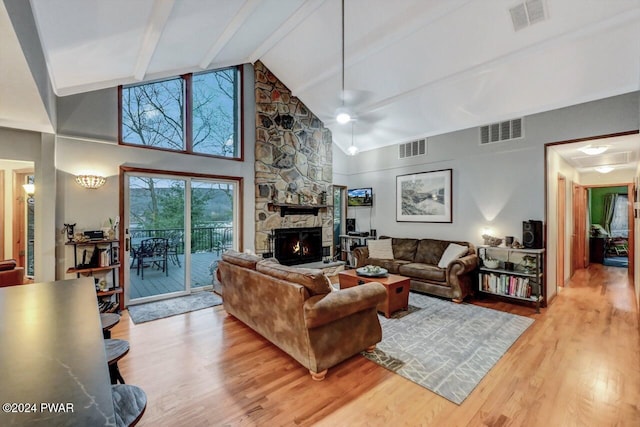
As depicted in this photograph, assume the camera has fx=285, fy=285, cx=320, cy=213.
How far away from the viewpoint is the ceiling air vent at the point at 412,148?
579cm

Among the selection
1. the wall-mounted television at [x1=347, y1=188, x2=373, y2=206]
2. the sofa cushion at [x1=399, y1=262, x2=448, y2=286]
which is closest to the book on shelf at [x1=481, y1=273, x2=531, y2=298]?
the sofa cushion at [x1=399, y1=262, x2=448, y2=286]

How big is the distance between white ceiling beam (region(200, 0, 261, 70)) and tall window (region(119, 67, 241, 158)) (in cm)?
54

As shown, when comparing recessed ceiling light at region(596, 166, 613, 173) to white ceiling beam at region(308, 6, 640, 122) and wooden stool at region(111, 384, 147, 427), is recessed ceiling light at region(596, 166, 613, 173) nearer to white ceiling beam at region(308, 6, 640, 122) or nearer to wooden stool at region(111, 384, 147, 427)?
white ceiling beam at region(308, 6, 640, 122)

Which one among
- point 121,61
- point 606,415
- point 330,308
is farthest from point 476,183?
point 121,61

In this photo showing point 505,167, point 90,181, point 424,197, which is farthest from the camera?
point 424,197

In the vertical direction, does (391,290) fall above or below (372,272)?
below

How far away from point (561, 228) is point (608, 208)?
554 centimetres

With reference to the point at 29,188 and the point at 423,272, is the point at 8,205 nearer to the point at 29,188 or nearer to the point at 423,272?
the point at 29,188

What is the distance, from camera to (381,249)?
5816 mm

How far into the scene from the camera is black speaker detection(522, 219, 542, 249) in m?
4.21

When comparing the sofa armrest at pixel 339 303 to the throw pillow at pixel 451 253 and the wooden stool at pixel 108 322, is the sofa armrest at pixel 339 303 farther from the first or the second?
the throw pillow at pixel 451 253

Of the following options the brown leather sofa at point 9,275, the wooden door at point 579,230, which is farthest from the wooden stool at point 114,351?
the wooden door at point 579,230

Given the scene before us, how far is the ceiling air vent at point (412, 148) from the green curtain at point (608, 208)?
7.37 metres

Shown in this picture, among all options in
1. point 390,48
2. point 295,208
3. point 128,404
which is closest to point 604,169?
point 390,48
